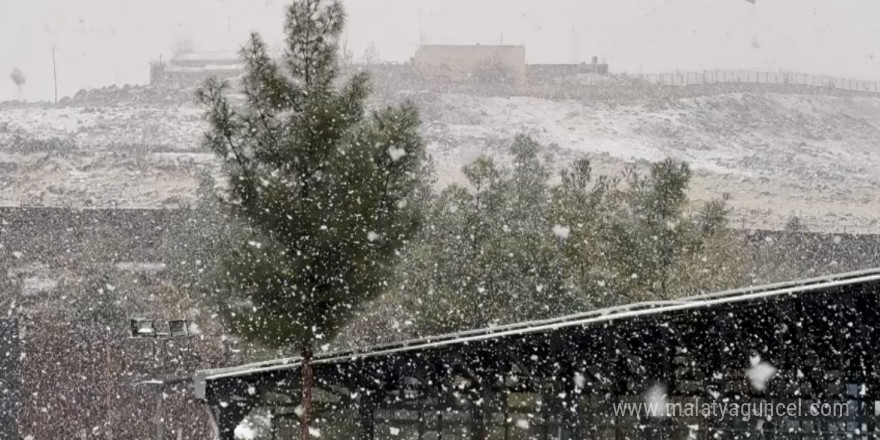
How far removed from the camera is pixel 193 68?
107 m

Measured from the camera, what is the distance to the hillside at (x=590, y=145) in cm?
6806

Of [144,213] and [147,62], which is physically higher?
[147,62]

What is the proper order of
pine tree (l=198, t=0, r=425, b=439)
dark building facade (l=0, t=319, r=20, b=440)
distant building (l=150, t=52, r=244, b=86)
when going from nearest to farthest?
pine tree (l=198, t=0, r=425, b=439) → dark building facade (l=0, t=319, r=20, b=440) → distant building (l=150, t=52, r=244, b=86)

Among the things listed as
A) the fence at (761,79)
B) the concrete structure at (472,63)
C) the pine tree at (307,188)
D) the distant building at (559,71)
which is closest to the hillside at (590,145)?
the fence at (761,79)

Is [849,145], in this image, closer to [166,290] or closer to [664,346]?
[166,290]

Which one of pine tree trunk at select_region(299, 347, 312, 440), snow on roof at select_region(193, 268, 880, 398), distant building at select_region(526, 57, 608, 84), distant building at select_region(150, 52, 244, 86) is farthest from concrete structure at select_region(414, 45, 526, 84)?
snow on roof at select_region(193, 268, 880, 398)

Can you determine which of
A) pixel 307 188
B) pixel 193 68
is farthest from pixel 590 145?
pixel 307 188

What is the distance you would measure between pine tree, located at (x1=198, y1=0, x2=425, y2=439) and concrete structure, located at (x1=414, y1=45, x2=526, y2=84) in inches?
3340

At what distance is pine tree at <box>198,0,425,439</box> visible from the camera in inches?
578

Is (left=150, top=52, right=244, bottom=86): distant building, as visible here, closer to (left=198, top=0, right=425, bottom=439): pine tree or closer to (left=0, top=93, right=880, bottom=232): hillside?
(left=0, top=93, right=880, bottom=232): hillside

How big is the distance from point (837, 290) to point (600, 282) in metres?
14.2

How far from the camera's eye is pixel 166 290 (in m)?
39.8

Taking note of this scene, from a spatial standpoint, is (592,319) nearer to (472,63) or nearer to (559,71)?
(472,63)

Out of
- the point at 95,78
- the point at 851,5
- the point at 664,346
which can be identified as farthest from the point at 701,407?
the point at 851,5
